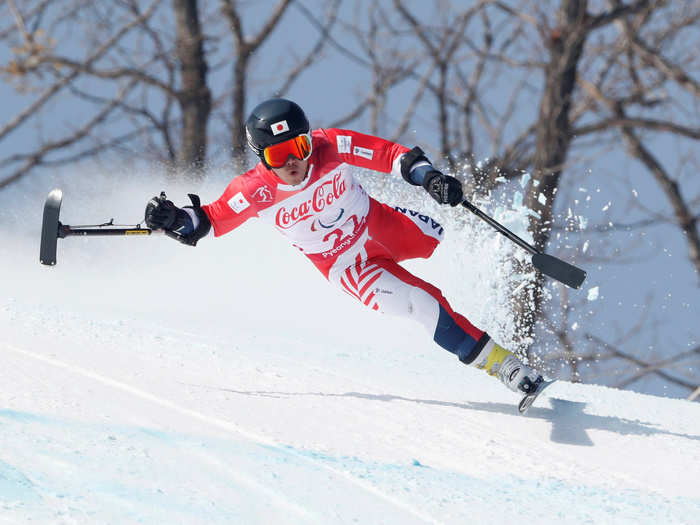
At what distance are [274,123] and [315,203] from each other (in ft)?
1.58

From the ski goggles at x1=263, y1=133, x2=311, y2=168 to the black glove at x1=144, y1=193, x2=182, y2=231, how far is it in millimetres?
564

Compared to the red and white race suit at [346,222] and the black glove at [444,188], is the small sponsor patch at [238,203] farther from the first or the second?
the black glove at [444,188]

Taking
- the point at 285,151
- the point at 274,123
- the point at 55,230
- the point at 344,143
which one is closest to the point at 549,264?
the point at 344,143

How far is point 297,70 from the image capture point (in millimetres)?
15344

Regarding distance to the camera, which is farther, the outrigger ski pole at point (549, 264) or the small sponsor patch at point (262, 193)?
the outrigger ski pole at point (549, 264)

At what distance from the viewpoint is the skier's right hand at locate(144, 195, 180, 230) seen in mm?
4156

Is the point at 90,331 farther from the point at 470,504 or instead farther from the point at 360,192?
the point at 470,504

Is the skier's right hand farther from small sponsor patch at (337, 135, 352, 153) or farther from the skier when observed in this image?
small sponsor patch at (337, 135, 352, 153)

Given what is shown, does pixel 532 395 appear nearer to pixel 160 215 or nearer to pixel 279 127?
pixel 279 127

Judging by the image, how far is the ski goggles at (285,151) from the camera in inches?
160

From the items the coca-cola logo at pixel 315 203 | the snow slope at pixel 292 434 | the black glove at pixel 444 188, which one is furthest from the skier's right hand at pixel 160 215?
the black glove at pixel 444 188

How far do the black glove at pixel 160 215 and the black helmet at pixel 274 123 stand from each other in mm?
551

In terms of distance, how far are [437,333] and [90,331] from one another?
239 cm

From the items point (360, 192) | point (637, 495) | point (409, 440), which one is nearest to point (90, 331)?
point (360, 192)
